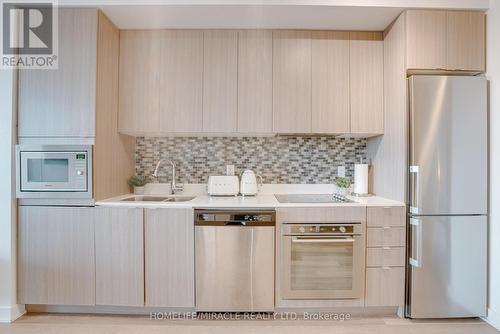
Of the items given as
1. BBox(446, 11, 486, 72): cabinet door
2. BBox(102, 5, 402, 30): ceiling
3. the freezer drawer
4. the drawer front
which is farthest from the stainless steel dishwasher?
BBox(446, 11, 486, 72): cabinet door

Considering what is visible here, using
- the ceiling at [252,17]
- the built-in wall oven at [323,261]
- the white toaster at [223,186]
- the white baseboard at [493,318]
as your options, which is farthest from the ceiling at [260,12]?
the white baseboard at [493,318]

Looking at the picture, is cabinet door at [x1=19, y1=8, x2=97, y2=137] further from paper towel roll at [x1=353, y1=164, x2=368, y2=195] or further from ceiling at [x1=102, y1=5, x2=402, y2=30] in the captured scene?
paper towel roll at [x1=353, y1=164, x2=368, y2=195]

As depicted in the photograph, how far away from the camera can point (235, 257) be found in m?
2.02

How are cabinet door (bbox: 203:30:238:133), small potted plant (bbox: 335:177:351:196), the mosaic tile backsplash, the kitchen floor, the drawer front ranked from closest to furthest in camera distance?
1. the kitchen floor
2. the drawer front
3. cabinet door (bbox: 203:30:238:133)
4. small potted plant (bbox: 335:177:351:196)
5. the mosaic tile backsplash

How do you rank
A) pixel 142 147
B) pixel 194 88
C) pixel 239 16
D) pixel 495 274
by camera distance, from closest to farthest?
1. pixel 495 274
2. pixel 239 16
3. pixel 194 88
4. pixel 142 147

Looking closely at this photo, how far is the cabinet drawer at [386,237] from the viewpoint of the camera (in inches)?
81.3

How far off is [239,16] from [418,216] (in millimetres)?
2081

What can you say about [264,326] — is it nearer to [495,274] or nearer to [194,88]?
[495,274]

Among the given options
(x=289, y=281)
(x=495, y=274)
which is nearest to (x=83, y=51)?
(x=289, y=281)

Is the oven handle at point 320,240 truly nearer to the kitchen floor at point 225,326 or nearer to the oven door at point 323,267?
the oven door at point 323,267

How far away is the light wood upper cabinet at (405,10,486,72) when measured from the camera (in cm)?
206

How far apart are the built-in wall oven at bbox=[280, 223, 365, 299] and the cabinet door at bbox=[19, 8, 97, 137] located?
1755 mm

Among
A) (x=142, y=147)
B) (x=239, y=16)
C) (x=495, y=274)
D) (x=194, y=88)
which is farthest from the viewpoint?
(x=142, y=147)

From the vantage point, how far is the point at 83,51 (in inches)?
81.9
